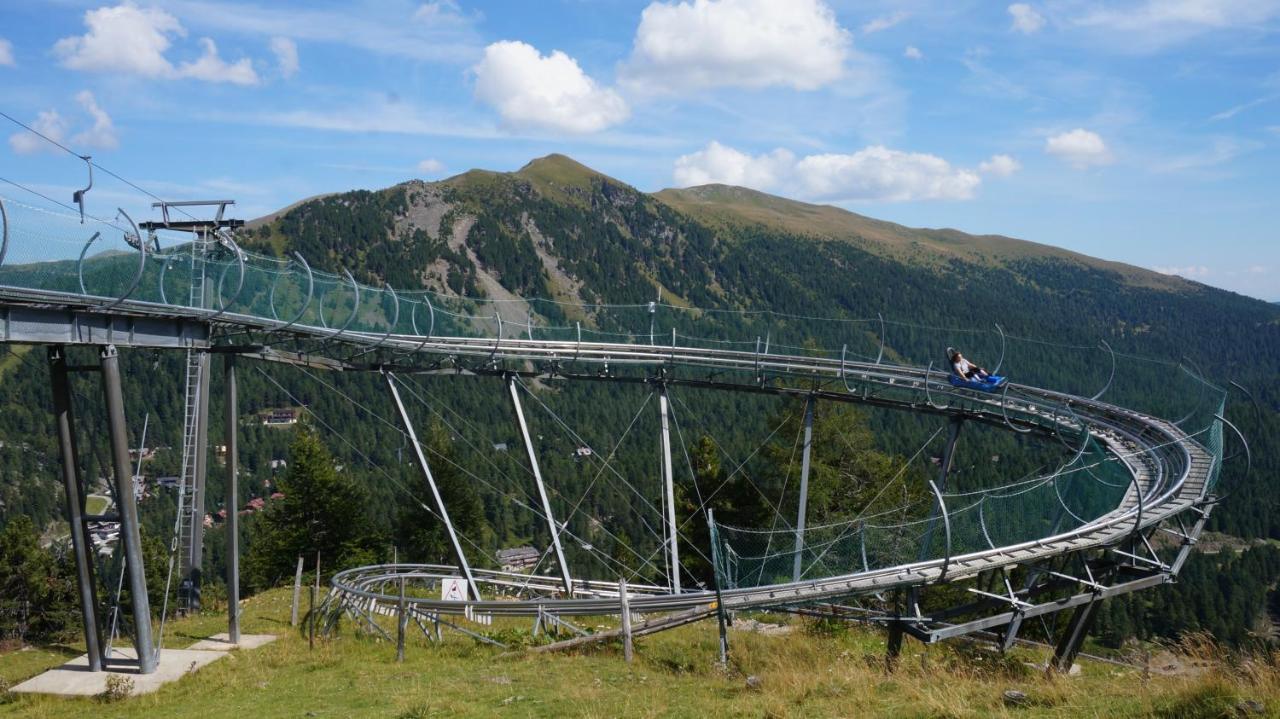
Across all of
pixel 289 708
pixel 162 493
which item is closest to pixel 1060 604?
pixel 289 708

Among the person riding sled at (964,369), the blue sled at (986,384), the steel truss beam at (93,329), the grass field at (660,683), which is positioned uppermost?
the steel truss beam at (93,329)

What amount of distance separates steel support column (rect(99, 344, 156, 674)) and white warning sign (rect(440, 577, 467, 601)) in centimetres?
1233

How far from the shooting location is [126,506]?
1788 centimetres

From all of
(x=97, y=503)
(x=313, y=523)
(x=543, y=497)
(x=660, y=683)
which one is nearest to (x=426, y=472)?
(x=543, y=497)

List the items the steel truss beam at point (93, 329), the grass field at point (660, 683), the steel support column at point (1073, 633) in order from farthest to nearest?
the steel support column at point (1073, 633), the steel truss beam at point (93, 329), the grass field at point (660, 683)

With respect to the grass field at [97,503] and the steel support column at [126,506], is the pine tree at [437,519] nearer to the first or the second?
the steel support column at [126,506]

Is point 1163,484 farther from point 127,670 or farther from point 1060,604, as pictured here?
point 127,670

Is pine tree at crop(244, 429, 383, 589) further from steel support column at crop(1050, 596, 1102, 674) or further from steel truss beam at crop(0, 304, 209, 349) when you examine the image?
steel support column at crop(1050, 596, 1102, 674)

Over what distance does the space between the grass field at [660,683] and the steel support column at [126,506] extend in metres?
1.25

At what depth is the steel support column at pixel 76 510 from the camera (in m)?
18.1


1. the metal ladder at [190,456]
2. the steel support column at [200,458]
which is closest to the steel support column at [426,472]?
the steel support column at [200,458]

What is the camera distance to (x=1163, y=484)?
2092 centimetres

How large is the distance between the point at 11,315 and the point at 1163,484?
2208cm

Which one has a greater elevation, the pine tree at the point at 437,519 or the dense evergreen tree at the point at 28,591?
the pine tree at the point at 437,519
